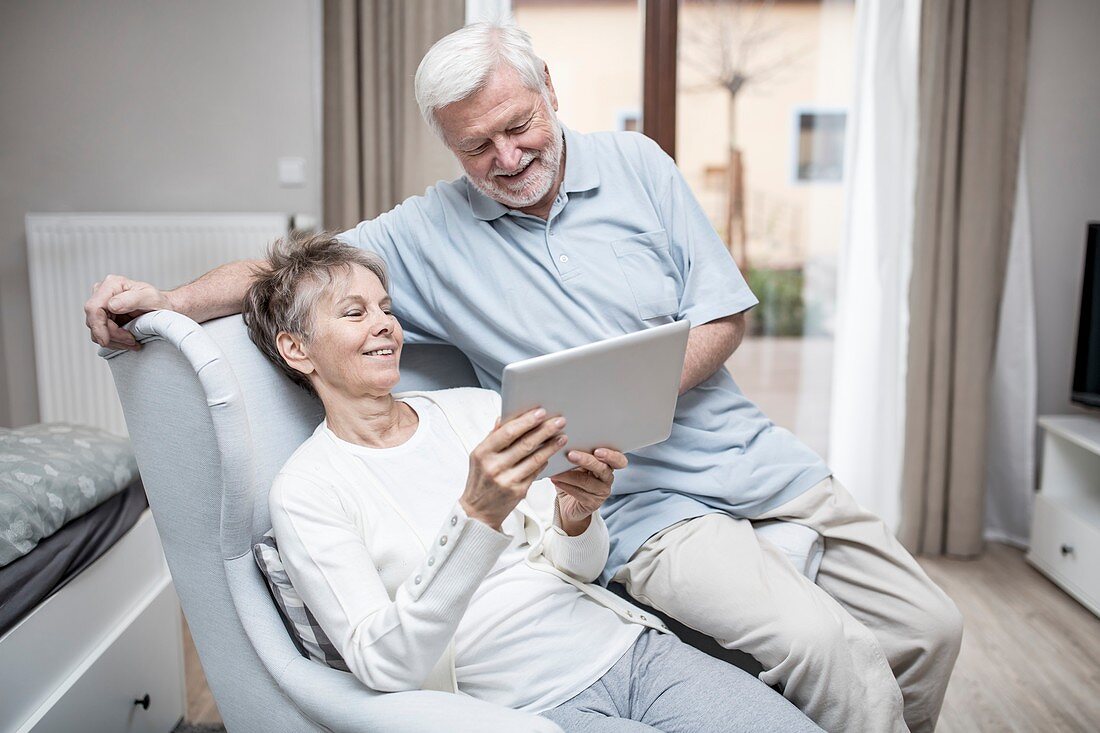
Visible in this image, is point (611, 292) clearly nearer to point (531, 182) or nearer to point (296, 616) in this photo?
point (531, 182)

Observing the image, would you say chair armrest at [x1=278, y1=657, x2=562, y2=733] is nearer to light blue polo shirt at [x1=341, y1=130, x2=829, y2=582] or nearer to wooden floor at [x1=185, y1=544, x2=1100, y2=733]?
light blue polo shirt at [x1=341, y1=130, x2=829, y2=582]

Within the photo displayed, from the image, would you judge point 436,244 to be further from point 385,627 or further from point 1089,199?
point 1089,199

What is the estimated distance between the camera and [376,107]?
2904mm

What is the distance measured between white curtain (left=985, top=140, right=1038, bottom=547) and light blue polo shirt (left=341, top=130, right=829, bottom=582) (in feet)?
6.14

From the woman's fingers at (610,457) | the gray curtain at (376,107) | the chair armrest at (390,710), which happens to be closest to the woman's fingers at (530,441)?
the woman's fingers at (610,457)

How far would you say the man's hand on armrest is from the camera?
1245 mm

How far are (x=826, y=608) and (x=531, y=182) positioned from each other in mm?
809

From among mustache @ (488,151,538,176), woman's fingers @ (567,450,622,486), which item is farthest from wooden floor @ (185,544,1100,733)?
mustache @ (488,151,538,176)

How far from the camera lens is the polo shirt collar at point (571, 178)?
1569mm

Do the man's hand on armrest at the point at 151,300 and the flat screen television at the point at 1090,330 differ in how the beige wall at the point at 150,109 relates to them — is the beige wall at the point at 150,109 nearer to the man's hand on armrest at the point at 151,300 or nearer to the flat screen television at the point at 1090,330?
the man's hand on armrest at the point at 151,300

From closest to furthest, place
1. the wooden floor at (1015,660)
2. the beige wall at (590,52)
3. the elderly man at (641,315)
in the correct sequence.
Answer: the elderly man at (641,315)
the wooden floor at (1015,660)
the beige wall at (590,52)

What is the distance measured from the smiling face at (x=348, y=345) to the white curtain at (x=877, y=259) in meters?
2.19

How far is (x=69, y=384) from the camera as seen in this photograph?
2941 mm

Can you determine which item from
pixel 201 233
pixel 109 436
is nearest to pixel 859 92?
pixel 201 233
